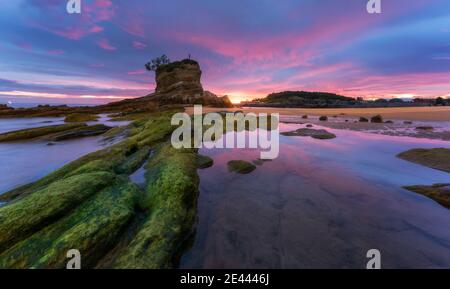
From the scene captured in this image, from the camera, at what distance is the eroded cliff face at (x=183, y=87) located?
79.2m

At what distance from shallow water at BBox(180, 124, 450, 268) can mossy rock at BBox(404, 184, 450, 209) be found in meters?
0.32

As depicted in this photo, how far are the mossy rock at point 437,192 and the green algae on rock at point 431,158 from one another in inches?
140

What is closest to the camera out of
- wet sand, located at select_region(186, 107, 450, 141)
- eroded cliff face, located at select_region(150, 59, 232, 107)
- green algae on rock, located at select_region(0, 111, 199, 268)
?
green algae on rock, located at select_region(0, 111, 199, 268)

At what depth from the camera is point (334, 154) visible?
576 inches

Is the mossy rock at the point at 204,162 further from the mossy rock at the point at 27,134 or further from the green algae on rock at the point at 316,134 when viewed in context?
the mossy rock at the point at 27,134

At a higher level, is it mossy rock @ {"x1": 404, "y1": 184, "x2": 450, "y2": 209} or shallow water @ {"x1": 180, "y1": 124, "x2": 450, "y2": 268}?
mossy rock @ {"x1": 404, "y1": 184, "x2": 450, "y2": 209}

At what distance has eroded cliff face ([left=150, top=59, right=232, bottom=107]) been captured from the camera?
7919 centimetres

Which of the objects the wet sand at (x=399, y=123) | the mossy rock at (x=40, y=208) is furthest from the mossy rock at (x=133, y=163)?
the wet sand at (x=399, y=123)

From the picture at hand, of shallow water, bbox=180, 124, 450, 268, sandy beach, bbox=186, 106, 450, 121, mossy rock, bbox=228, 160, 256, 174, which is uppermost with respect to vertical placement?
sandy beach, bbox=186, 106, 450, 121

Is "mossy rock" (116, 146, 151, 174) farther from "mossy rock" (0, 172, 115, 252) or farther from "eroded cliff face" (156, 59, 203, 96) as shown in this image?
"eroded cliff face" (156, 59, 203, 96)

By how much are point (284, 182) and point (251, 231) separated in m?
4.42

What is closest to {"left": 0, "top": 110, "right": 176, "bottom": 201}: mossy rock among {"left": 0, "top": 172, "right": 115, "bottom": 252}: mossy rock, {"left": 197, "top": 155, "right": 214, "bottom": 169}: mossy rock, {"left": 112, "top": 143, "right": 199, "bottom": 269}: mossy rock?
{"left": 0, "top": 172, "right": 115, "bottom": 252}: mossy rock

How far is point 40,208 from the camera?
5.68m
